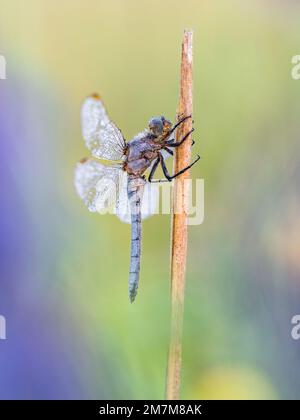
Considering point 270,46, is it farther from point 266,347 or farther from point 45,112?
point 266,347

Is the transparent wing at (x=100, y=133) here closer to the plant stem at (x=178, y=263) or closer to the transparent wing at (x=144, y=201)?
the transparent wing at (x=144, y=201)

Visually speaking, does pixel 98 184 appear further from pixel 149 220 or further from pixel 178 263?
pixel 178 263

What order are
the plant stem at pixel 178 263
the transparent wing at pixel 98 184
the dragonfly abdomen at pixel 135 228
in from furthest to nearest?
the transparent wing at pixel 98 184 → the dragonfly abdomen at pixel 135 228 → the plant stem at pixel 178 263

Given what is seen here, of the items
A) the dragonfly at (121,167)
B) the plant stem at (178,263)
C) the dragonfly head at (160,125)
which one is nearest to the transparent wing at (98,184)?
the dragonfly at (121,167)

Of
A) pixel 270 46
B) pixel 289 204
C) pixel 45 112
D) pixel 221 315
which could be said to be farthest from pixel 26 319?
pixel 270 46
